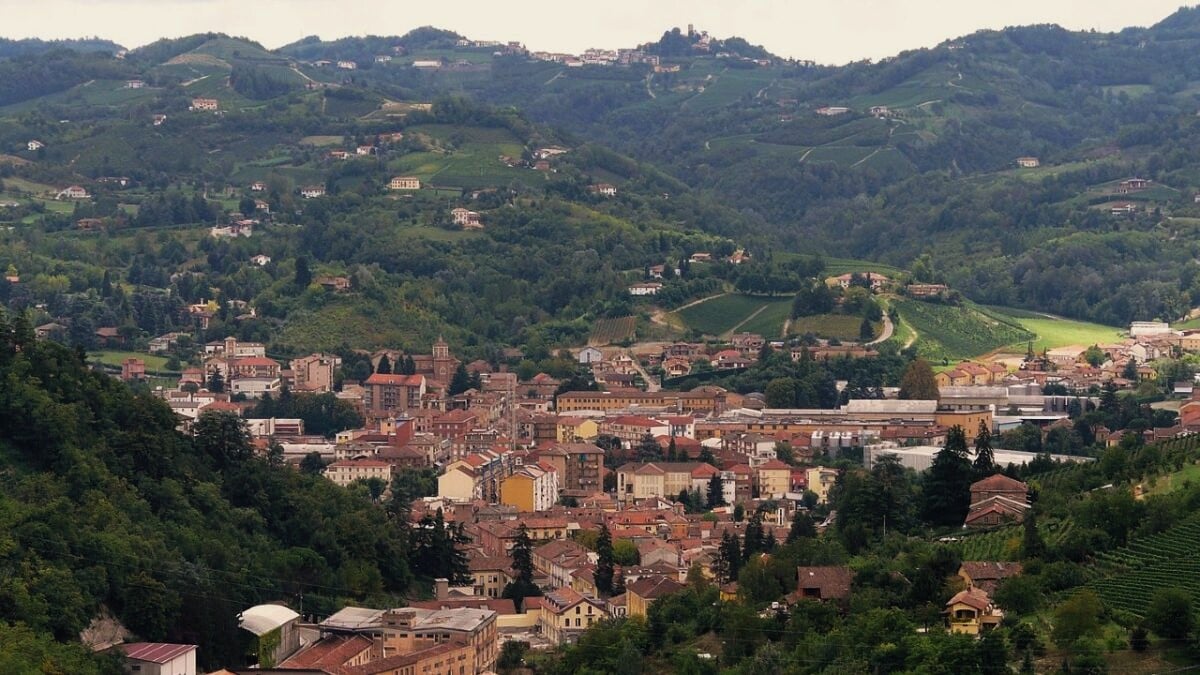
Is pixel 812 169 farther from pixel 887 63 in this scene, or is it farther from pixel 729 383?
pixel 729 383

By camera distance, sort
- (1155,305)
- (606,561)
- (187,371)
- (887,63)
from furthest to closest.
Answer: (887,63) → (1155,305) → (187,371) → (606,561)

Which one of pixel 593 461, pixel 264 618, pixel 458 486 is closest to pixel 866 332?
pixel 593 461

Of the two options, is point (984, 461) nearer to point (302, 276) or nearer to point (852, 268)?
point (302, 276)

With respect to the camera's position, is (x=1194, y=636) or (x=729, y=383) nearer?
(x=1194, y=636)

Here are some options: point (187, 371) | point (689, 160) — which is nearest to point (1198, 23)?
point (689, 160)

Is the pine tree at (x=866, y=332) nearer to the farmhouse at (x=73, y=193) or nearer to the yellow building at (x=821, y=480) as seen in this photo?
the yellow building at (x=821, y=480)

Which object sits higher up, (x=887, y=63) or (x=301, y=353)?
(x=887, y=63)
